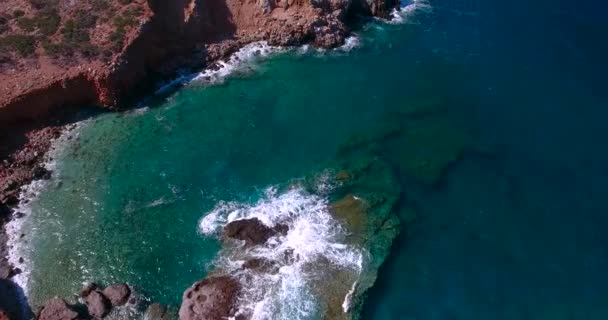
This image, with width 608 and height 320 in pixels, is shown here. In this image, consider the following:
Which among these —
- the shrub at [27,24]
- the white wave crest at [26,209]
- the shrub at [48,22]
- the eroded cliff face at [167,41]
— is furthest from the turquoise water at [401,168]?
the shrub at [27,24]

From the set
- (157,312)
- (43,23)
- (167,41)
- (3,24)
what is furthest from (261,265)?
(3,24)

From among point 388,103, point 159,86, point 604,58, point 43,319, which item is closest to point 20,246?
point 43,319

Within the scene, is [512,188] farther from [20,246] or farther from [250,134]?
[20,246]

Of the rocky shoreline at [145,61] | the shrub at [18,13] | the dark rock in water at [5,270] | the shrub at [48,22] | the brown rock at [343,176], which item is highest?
the shrub at [18,13]

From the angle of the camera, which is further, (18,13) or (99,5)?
(99,5)

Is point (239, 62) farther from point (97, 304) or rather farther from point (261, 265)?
point (97, 304)

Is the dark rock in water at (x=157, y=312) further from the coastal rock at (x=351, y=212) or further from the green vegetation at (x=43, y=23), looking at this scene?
the green vegetation at (x=43, y=23)
